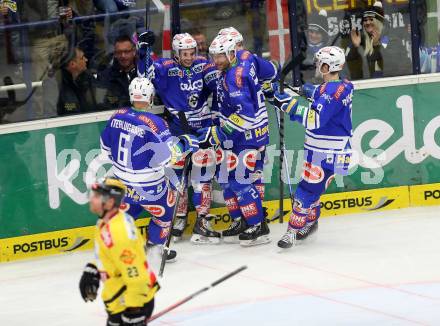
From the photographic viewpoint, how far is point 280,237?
10133 millimetres

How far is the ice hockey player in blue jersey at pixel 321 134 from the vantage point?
30.8 feet

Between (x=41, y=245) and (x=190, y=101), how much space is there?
168 cm

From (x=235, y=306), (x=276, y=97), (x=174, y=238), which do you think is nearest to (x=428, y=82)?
(x=276, y=97)

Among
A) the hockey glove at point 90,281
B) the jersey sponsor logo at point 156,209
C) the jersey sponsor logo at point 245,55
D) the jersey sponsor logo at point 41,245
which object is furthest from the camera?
the jersey sponsor logo at point 41,245

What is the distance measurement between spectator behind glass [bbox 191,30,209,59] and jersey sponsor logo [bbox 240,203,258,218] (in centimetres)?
135

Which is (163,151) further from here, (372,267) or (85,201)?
(372,267)

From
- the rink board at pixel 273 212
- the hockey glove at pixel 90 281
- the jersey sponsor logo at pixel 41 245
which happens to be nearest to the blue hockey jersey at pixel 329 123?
the rink board at pixel 273 212

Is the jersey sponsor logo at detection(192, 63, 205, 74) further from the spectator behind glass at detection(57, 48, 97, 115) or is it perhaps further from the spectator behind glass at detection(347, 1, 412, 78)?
the spectator behind glass at detection(347, 1, 412, 78)

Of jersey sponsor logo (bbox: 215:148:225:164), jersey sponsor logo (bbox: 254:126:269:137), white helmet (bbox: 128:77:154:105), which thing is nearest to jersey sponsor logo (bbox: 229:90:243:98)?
jersey sponsor logo (bbox: 254:126:269:137)

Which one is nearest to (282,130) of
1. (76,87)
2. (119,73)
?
(119,73)

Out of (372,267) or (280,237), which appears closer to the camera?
(372,267)

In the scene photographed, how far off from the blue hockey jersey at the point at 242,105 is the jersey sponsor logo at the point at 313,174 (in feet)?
1.66

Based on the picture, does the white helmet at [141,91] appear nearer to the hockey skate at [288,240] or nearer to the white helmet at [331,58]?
the white helmet at [331,58]

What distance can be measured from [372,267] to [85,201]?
2423 millimetres
